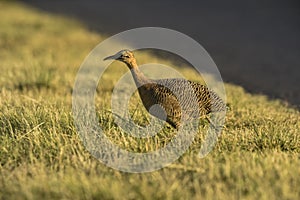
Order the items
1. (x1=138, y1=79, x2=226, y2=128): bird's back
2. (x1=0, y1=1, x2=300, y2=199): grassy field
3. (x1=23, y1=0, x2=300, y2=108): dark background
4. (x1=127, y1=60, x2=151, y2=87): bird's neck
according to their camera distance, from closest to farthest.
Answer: (x1=0, y1=1, x2=300, y2=199): grassy field
(x1=138, y1=79, x2=226, y2=128): bird's back
(x1=127, y1=60, x2=151, y2=87): bird's neck
(x1=23, y1=0, x2=300, y2=108): dark background

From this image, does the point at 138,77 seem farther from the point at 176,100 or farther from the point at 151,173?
the point at 151,173

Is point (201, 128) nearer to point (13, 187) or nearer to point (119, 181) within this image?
point (119, 181)

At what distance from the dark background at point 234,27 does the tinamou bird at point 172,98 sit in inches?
85.1

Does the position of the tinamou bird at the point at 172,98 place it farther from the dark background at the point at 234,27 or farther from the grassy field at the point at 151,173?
the dark background at the point at 234,27

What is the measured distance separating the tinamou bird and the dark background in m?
2.16

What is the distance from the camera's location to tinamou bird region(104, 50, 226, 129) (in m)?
4.39

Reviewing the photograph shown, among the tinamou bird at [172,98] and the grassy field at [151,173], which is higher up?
the tinamou bird at [172,98]

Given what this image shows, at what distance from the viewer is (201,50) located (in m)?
10.7

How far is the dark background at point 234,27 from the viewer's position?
857cm

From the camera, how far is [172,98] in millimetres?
4422

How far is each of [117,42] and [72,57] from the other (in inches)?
63.8

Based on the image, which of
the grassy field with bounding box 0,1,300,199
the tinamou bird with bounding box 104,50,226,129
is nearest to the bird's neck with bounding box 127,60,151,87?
the tinamou bird with bounding box 104,50,226,129

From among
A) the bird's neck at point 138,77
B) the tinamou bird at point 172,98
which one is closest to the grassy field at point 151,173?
the tinamou bird at point 172,98

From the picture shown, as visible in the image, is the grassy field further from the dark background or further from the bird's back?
the dark background
